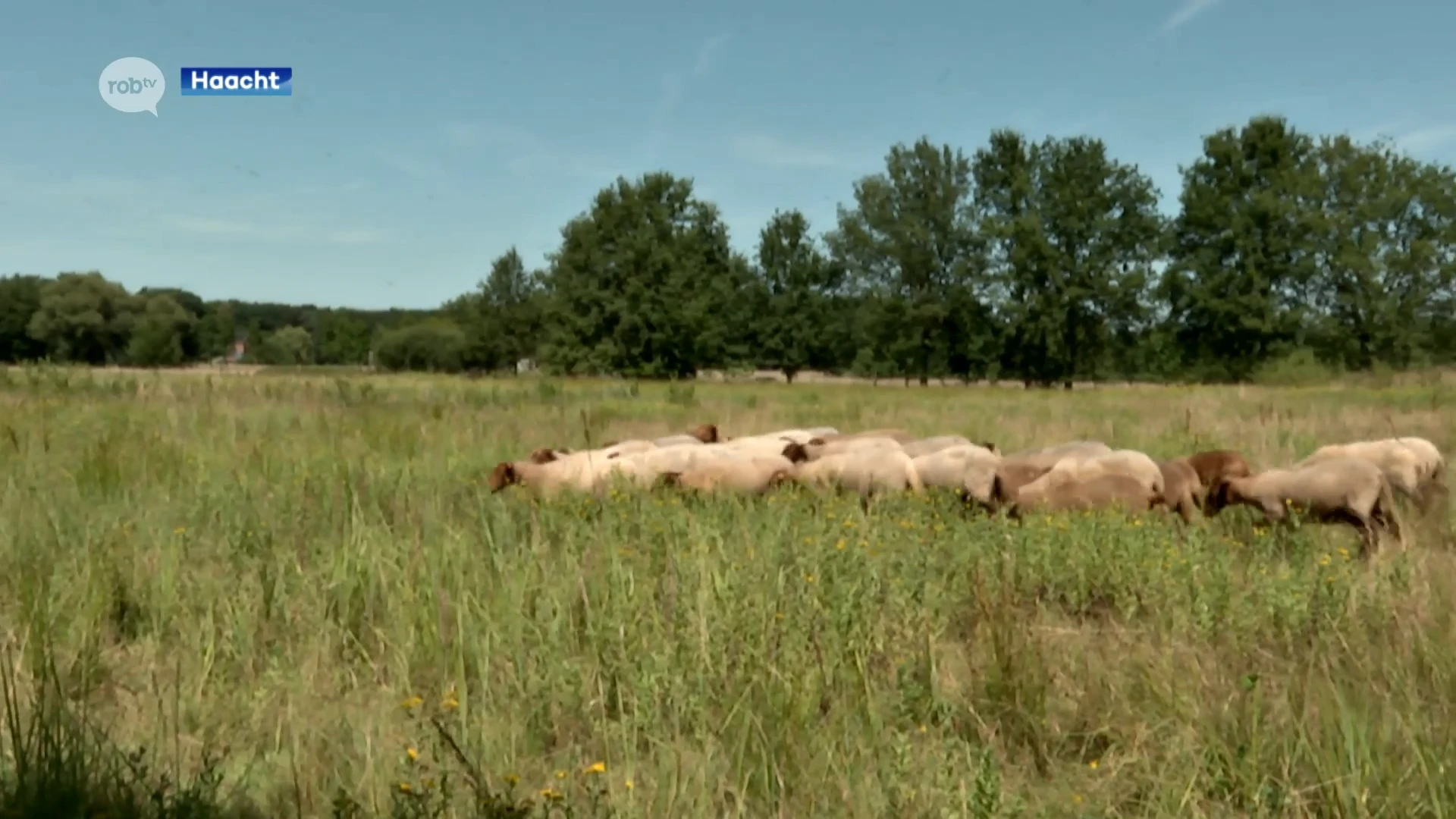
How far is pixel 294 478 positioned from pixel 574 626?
416 cm

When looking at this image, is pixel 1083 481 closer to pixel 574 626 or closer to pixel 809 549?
Result: pixel 809 549

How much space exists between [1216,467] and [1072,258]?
158 ft

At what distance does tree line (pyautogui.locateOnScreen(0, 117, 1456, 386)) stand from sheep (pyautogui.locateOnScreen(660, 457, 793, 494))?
34467 millimetres

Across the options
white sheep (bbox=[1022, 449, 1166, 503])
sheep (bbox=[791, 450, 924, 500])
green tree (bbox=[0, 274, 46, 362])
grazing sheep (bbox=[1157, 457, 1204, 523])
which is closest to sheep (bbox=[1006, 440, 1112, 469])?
white sheep (bbox=[1022, 449, 1166, 503])

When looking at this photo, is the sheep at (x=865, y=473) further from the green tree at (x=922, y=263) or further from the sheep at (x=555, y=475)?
the green tree at (x=922, y=263)

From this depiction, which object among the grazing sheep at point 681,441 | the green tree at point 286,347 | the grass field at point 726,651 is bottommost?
the grass field at point 726,651

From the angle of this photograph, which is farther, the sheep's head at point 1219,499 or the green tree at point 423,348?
the green tree at point 423,348

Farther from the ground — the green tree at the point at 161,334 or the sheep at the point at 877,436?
the green tree at the point at 161,334

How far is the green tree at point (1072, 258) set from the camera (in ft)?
173

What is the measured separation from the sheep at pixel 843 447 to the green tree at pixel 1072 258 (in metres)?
44.8

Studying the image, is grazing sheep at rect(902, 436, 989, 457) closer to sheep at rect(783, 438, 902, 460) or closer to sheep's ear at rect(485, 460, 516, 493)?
sheep at rect(783, 438, 902, 460)

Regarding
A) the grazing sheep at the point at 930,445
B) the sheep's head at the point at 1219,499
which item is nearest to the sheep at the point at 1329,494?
the sheep's head at the point at 1219,499

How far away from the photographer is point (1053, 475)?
8008mm

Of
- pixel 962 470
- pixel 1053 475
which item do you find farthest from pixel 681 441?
pixel 1053 475
